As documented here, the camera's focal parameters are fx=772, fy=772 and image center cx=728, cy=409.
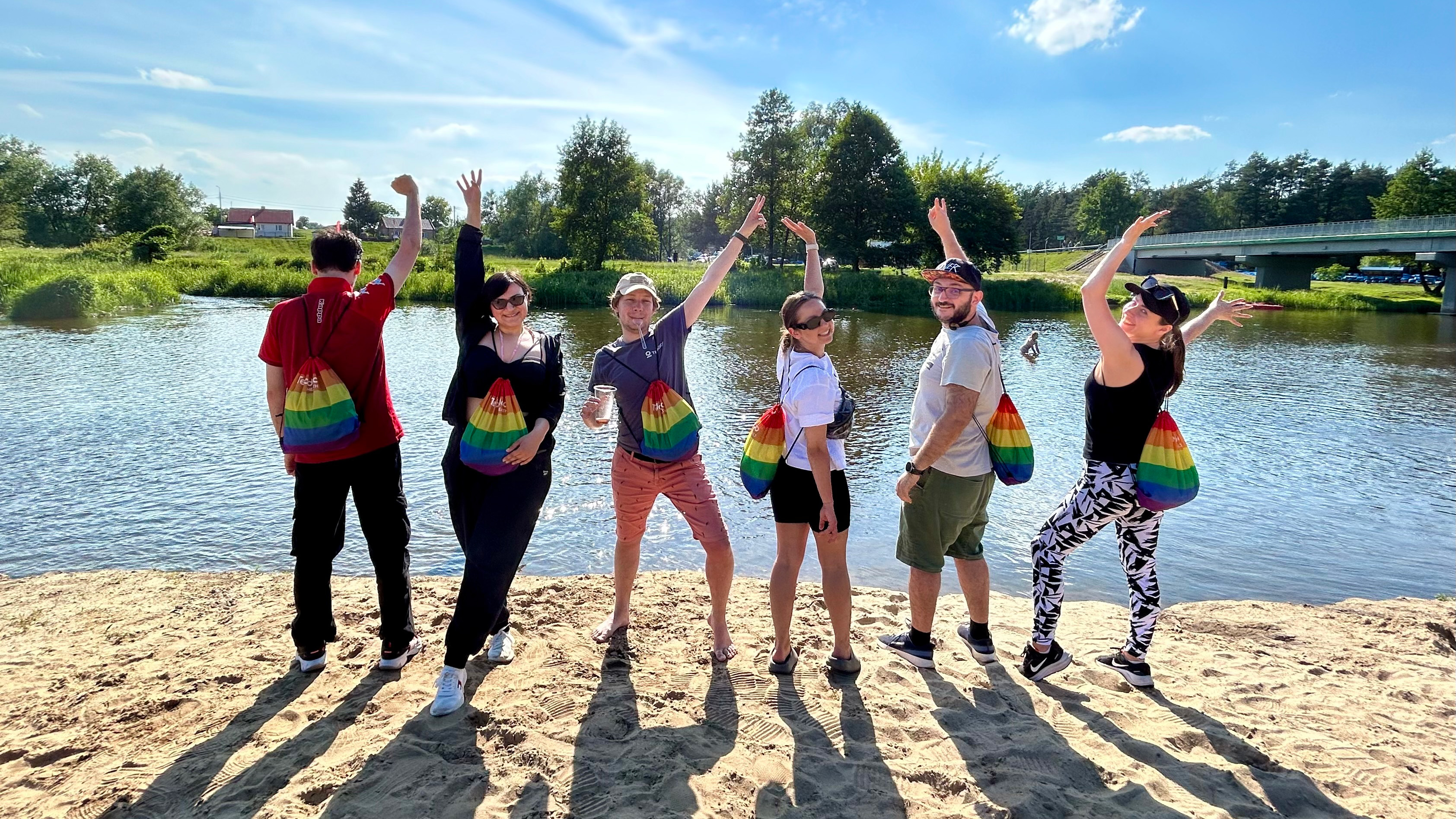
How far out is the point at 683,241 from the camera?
107 meters

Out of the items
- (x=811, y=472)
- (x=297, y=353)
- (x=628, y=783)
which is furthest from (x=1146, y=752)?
(x=297, y=353)

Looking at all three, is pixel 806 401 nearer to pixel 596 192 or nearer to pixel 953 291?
pixel 953 291

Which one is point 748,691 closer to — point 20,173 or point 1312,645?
point 1312,645

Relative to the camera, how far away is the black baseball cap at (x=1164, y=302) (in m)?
3.86

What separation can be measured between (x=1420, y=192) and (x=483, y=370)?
9243cm

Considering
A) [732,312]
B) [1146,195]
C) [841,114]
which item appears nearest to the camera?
[732,312]

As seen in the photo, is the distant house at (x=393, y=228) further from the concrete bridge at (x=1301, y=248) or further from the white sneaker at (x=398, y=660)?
the white sneaker at (x=398, y=660)

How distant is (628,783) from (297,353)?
8.57 ft

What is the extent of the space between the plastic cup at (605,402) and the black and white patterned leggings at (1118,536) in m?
2.49

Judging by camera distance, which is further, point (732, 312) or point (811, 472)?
point (732, 312)

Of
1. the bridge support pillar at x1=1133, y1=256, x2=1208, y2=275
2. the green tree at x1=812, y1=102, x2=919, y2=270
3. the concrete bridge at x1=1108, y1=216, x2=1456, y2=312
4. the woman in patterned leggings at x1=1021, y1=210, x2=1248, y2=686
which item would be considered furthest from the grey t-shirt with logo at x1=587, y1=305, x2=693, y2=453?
the bridge support pillar at x1=1133, y1=256, x2=1208, y2=275

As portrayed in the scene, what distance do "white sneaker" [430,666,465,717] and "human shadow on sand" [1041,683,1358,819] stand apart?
302 cm

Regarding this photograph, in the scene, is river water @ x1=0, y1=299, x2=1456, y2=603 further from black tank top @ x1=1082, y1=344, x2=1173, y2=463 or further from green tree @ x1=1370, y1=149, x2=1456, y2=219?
green tree @ x1=1370, y1=149, x2=1456, y2=219

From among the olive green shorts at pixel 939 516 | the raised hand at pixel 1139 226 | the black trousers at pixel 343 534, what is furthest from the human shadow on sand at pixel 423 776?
the raised hand at pixel 1139 226
